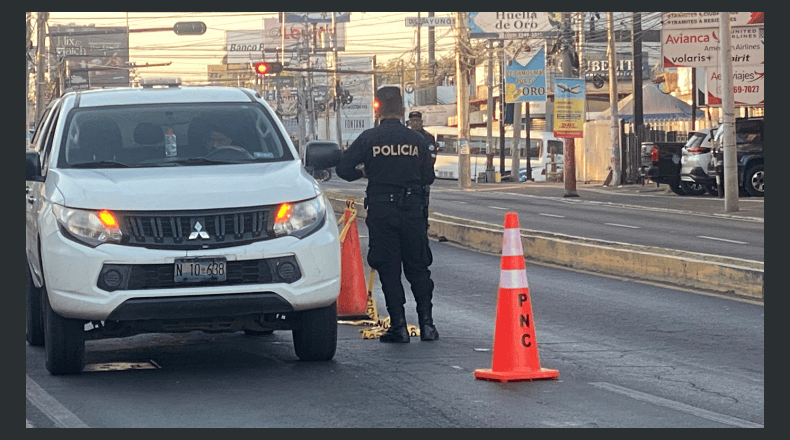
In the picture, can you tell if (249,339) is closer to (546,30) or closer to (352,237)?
(352,237)

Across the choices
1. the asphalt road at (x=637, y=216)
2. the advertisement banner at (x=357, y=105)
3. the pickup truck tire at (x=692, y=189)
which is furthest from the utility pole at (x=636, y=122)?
the advertisement banner at (x=357, y=105)

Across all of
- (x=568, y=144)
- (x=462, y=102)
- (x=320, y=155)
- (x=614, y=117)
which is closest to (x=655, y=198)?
(x=568, y=144)

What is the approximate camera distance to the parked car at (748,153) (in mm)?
30500

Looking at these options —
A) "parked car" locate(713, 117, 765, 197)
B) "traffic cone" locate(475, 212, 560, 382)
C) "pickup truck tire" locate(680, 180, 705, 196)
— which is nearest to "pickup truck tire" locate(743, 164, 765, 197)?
"parked car" locate(713, 117, 765, 197)

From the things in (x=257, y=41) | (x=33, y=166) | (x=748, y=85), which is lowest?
(x=33, y=166)

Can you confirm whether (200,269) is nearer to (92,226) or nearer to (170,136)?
(92,226)

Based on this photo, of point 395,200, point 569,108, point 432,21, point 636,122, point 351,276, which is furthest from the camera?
point 432,21

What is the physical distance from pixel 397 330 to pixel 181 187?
2.39 metres

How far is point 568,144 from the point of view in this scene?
3684 cm

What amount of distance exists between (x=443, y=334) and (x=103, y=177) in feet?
10.5

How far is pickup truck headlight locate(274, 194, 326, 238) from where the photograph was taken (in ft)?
26.8

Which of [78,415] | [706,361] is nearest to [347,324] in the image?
[706,361]

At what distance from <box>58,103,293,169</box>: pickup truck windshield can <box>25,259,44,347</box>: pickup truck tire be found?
1.28 m

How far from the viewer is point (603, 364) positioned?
347 inches
